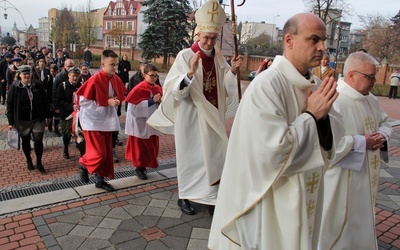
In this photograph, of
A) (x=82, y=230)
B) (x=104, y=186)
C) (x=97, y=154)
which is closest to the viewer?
(x=82, y=230)

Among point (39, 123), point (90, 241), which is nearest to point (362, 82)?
point (90, 241)

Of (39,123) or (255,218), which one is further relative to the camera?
(39,123)

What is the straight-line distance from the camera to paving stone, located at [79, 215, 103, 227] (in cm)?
401

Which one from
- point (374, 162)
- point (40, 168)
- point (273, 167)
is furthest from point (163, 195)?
point (273, 167)

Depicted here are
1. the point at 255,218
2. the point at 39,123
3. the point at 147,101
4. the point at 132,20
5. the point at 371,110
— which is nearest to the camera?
the point at 255,218

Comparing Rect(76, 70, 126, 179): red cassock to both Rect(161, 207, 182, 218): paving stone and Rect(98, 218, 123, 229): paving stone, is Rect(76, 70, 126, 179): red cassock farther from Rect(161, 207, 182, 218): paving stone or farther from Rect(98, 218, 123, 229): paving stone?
Rect(161, 207, 182, 218): paving stone

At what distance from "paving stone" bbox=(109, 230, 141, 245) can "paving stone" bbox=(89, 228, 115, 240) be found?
2.0 inches

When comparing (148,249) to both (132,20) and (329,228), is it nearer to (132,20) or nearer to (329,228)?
(329,228)

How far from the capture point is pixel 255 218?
2.21 meters

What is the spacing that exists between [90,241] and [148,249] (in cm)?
63

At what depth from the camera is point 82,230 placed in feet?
12.7

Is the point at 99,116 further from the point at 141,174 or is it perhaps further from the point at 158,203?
the point at 158,203

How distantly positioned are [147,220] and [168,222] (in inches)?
9.7

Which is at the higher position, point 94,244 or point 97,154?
point 97,154
